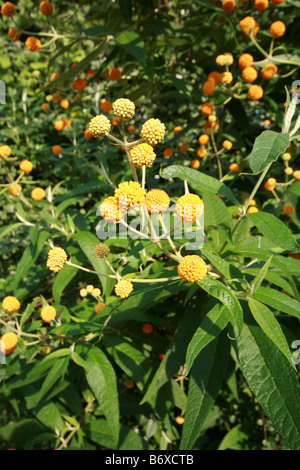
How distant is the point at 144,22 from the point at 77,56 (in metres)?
1.89

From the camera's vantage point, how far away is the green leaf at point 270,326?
3.29 feet

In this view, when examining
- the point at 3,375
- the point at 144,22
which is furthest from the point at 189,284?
the point at 144,22

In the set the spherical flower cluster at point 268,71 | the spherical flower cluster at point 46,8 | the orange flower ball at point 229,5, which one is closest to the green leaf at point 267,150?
the spherical flower cluster at point 268,71

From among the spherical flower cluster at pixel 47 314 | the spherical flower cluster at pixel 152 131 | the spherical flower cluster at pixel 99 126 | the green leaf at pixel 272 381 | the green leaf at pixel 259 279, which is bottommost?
the spherical flower cluster at pixel 47 314

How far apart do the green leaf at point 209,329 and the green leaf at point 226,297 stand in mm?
84

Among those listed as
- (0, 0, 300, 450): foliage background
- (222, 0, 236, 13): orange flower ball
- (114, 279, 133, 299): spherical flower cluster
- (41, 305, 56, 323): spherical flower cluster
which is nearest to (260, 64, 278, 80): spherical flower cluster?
(0, 0, 300, 450): foliage background

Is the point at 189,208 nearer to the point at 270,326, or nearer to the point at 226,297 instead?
the point at 226,297

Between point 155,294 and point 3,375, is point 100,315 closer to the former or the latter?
point 155,294

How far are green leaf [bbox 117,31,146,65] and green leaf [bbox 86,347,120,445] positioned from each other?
1464 millimetres

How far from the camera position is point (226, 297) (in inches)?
39.2

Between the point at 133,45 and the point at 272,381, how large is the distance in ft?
5.58

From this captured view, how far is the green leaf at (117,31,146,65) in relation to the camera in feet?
6.11

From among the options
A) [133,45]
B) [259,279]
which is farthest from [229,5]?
[259,279]

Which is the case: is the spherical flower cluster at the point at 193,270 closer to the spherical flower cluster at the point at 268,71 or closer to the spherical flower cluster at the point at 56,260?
the spherical flower cluster at the point at 56,260
